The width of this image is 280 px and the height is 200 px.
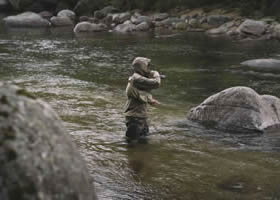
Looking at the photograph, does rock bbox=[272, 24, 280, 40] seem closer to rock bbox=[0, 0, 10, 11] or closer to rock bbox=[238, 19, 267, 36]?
rock bbox=[238, 19, 267, 36]

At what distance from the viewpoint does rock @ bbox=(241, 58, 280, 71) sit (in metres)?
20.1

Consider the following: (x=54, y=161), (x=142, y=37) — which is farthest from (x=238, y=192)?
(x=142, y=37)

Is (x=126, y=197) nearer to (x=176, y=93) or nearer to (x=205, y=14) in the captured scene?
(x=176, y=93)

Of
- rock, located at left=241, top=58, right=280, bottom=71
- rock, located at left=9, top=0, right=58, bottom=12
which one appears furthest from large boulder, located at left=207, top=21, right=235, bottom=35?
rock, located at left=9, top=0, right=58, bottom=12

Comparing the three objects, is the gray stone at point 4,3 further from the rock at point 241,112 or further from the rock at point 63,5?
the rock at point 241,112

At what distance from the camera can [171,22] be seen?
36656 mm

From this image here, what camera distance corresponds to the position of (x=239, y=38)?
95.0 feet

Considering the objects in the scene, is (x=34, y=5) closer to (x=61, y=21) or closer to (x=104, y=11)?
(x=104, y=11)

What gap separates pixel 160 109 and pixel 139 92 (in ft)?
13.1

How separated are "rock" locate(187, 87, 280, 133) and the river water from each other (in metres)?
0.37

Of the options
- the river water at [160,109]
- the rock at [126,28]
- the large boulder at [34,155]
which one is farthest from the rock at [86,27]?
the large boulder at [34,155]

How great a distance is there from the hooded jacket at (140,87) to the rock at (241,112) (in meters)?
2.42

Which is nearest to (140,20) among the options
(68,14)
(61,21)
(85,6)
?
(61,21)

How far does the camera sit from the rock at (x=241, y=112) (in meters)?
11.4
